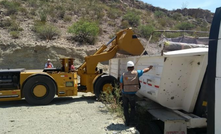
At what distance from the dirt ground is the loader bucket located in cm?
229

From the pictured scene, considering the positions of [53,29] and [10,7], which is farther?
[10,7]

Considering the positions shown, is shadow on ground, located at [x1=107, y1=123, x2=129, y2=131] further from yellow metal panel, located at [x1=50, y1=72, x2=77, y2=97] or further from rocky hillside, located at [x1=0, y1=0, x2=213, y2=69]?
rocky hillside, located at [x1=0, y1=0, x2=213, y2=69]

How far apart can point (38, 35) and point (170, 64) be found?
14.5 metres

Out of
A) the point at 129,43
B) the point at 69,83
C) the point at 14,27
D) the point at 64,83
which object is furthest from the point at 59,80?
the point at 14,27

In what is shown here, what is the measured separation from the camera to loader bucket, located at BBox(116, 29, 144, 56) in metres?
7.68

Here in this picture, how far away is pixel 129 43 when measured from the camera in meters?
7.71

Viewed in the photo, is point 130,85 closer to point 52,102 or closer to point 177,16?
point 52,102

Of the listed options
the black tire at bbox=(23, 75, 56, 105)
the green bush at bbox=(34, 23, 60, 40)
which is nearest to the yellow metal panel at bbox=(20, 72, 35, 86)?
the black tire at bbox=(23, 75, 56, 105)

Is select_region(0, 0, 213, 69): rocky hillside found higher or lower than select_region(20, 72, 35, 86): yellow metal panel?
higher

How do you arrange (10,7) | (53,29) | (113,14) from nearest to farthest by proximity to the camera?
(53,29) → (10,7) → (113,14)

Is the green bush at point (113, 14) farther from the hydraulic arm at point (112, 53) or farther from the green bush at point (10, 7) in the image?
the hydraulic arm at point (112, 53)

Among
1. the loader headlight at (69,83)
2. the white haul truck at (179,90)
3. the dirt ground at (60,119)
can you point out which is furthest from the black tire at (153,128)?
the loader headlight at (69,83)

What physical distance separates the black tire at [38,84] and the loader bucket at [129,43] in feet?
9.68

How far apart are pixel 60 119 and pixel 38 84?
2.24 meters
